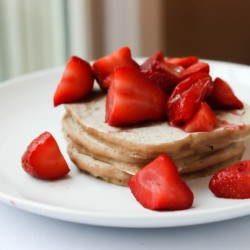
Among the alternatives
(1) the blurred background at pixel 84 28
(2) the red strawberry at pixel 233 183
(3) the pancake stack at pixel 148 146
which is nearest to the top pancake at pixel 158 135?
(3) the pancake stack at pixel 148 146

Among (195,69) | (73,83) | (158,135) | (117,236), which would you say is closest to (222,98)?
(195,69)

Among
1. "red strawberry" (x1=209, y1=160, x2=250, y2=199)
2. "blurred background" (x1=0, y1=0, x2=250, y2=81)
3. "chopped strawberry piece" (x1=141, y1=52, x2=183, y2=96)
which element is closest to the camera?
"red strawberry" (x1=209, y1=160, x2=250, y2=199)

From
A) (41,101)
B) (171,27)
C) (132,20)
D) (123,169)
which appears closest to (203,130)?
(123,169)

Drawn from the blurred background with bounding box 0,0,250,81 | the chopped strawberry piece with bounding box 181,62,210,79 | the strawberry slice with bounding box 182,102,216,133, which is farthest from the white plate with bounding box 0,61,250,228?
the blurred background with bounding box 0,0,250,81

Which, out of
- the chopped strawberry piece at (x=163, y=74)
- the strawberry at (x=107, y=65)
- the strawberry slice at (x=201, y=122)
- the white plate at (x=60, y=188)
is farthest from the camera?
the strawberry at (x=107, y=65)

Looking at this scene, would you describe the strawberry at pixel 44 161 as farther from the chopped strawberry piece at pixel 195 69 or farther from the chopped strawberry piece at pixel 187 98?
the chopped strawberry piece at pixel 195 69

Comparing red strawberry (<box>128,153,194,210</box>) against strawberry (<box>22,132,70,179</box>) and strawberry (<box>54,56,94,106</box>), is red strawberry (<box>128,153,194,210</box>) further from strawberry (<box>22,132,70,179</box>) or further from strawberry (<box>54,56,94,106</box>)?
strawberry (<box>54,56,94,106</box>)

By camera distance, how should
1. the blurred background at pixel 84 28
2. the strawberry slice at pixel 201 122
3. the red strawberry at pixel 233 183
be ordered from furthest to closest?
the blurred background at pixel 84 28, the strawberry slice at pixel 201 122, the red strawberry at pixel 233 183
